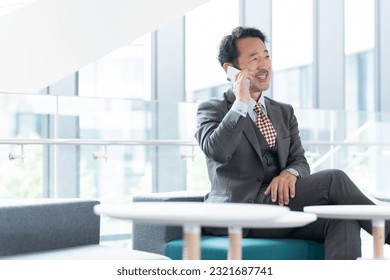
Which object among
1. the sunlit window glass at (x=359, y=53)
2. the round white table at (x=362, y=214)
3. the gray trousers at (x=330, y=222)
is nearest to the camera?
the round white table at (x=362, y=214)

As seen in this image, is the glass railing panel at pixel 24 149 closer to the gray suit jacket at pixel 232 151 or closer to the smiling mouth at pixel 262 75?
the gray suit jacket at pixel 232 151

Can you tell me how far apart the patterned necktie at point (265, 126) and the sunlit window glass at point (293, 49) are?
14.6 feet

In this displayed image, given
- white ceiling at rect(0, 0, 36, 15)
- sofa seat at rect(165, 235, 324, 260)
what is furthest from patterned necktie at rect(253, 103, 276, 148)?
white ceiling at rect(0, 0, 36, 15)

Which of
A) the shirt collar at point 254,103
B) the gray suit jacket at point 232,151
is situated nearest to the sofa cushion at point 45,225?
the gray suit jacket at point 232,151

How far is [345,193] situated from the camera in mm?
2572

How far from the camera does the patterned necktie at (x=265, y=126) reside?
286 cm

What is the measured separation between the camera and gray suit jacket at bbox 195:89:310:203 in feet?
8.58

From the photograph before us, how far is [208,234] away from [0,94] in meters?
1.59

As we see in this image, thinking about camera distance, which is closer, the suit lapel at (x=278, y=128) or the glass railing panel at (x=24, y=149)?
the suit lapel at (x=278, y=128)

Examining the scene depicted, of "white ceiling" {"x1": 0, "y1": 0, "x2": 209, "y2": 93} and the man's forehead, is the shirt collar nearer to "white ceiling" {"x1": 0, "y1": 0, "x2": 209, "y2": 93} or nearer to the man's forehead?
the man's forehead

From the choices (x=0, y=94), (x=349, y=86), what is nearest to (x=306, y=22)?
(x=349, y=86)

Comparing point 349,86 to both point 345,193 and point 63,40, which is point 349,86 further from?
point 345,193

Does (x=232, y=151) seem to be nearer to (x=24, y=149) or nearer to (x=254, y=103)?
(x=254, y=103)

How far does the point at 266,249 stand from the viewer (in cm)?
256
